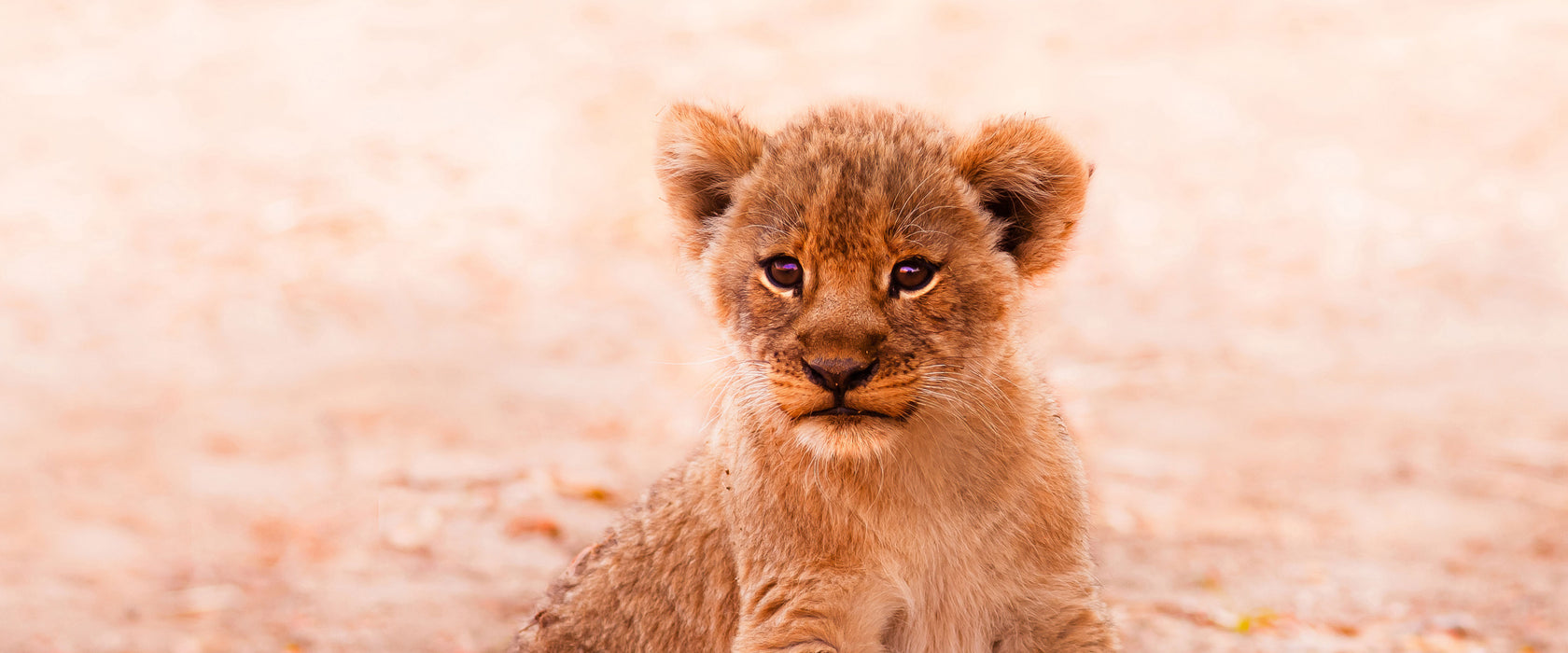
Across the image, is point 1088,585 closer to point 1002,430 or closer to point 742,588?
point 1002,430

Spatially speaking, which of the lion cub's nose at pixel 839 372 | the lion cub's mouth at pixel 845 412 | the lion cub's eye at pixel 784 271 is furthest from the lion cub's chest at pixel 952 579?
the lion cub's eye at pixel 784 271

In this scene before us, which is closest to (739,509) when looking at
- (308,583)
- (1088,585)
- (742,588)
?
(742,588)

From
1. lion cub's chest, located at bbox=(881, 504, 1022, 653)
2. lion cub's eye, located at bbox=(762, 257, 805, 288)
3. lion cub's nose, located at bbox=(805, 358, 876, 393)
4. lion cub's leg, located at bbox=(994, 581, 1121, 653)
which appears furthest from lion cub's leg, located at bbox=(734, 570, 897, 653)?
lion cub's eye, located at bbox=(762, 257, 805, 288)

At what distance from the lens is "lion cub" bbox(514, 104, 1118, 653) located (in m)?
4.17

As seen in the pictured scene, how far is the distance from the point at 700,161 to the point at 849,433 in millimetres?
1231

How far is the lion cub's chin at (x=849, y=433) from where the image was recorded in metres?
4.02

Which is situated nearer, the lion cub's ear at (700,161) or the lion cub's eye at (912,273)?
the lion cub's eye at (912,273)

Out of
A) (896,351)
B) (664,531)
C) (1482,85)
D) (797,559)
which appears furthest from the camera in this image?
(1482,85)

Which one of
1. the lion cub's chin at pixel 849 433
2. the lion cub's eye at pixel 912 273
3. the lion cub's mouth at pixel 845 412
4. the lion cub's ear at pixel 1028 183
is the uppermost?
the lion cub's ear at pixel 1028 183

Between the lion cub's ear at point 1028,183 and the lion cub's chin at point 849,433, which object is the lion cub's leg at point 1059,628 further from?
the lion cub's ear at point 1028,183

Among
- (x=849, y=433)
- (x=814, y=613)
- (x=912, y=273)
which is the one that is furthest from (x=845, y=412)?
(x=814, y=613)

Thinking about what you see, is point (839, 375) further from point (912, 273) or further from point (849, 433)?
point (912, 273)

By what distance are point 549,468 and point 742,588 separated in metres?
6.02

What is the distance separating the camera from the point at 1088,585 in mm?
4516
